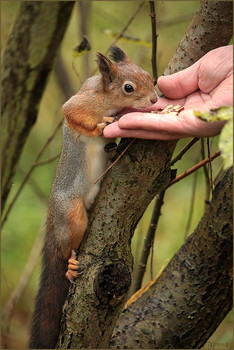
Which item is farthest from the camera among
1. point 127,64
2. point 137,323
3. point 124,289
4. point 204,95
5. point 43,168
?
point 43,168

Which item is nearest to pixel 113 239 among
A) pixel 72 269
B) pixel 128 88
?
→ pixel 72 269

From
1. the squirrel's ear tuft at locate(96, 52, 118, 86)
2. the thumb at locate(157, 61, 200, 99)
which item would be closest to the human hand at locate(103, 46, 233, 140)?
the thumb at locate(157, 61, 200, 99)

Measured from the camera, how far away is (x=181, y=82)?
2.09 metres

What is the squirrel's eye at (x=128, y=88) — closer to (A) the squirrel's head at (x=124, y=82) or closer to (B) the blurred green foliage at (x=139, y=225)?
(A) the squirrel's head at (x=124, y=82)

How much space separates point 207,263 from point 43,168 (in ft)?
12.3

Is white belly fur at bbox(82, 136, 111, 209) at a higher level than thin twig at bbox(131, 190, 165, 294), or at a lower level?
higher

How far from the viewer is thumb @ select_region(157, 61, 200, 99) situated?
208cm

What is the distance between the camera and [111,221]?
6.86 feet

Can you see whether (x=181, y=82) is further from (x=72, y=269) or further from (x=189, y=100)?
(x=72, y=269)

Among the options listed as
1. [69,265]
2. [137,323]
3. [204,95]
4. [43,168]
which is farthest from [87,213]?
[43,168]

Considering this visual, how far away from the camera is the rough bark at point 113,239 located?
6.60 feet

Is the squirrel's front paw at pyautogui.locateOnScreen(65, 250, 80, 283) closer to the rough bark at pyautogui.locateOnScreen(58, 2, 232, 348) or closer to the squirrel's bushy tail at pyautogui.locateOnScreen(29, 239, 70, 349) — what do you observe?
the rough bark at pyautogui.locateOnScreen(58, 2, 232, 348)

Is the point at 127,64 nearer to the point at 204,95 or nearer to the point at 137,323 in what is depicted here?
the point at 204,95

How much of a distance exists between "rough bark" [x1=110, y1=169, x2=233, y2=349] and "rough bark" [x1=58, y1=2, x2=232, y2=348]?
0.19m
